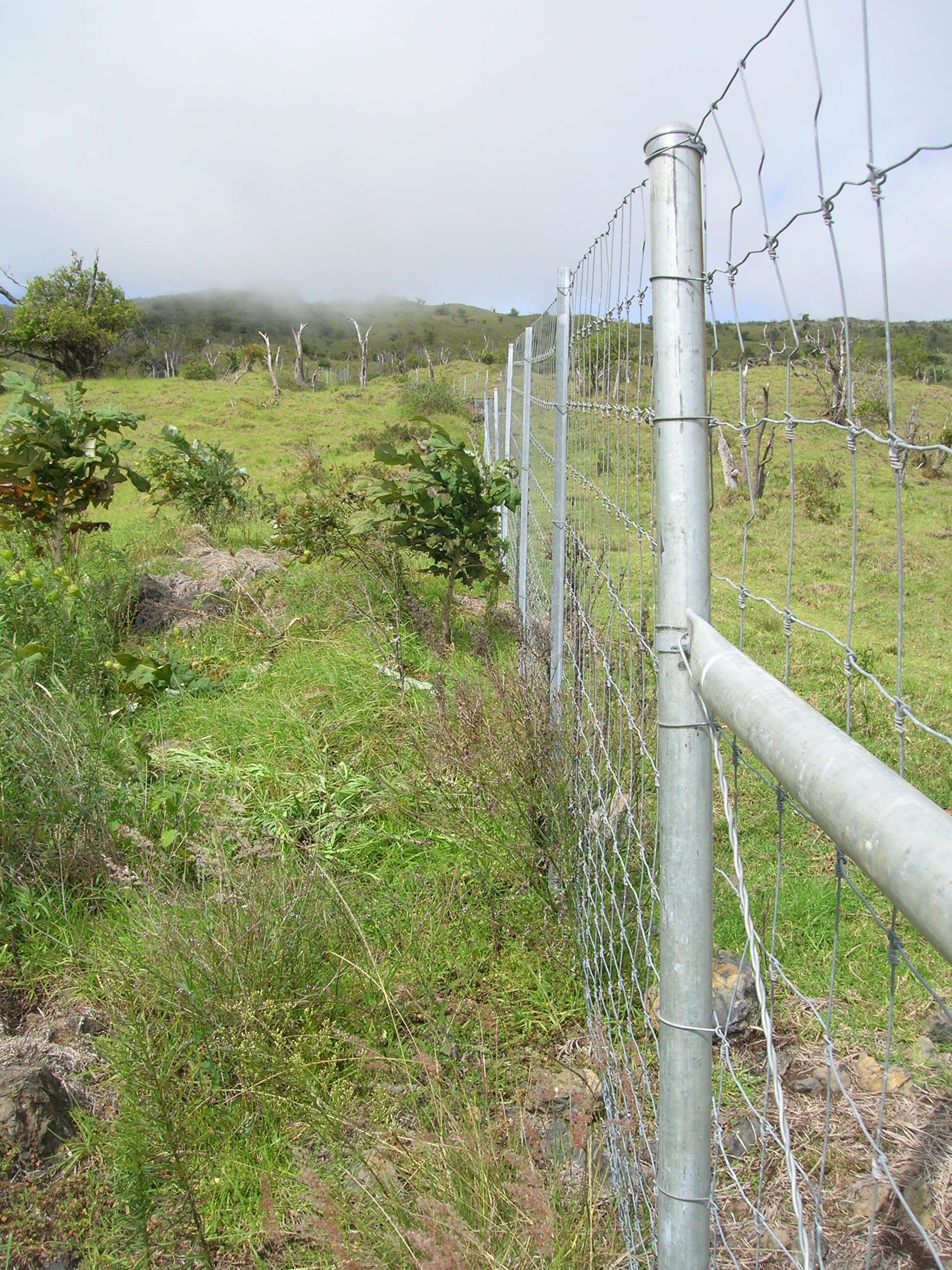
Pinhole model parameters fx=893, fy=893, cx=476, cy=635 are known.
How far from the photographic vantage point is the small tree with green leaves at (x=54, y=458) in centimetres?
539

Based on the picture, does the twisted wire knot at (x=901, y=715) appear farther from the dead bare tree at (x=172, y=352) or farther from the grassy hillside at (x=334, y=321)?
the grassy hillside at (x=334, y=321)

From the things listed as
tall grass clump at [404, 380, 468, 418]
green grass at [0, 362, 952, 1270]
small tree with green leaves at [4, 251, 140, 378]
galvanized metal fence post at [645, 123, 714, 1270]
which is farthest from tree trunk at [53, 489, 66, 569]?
small tree with green leaves at [4, 251, 140, 378]

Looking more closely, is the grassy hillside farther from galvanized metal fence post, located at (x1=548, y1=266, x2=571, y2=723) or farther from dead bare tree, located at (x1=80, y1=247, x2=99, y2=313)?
galvanized metal fence post, located at (x1=548, y1=266, x2=571, y2=723)

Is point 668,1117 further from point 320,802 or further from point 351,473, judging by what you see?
point 351,473

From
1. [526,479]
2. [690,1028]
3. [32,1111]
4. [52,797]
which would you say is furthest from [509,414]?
[690,1028]

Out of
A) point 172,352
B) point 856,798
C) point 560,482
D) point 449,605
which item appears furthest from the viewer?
point 172,352

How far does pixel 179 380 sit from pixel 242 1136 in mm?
35749

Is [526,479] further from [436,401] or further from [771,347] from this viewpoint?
[436,401]

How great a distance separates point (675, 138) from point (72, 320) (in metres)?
42.2

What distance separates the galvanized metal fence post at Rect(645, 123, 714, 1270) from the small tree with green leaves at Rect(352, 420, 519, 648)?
12.0 feet

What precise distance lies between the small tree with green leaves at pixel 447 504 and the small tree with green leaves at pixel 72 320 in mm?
37121

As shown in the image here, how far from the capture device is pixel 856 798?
60cm

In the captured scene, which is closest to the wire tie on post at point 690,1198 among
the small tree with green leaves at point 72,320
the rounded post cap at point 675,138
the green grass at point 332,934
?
the green grass at point 332,934

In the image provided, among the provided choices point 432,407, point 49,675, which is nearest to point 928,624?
point 49,675
